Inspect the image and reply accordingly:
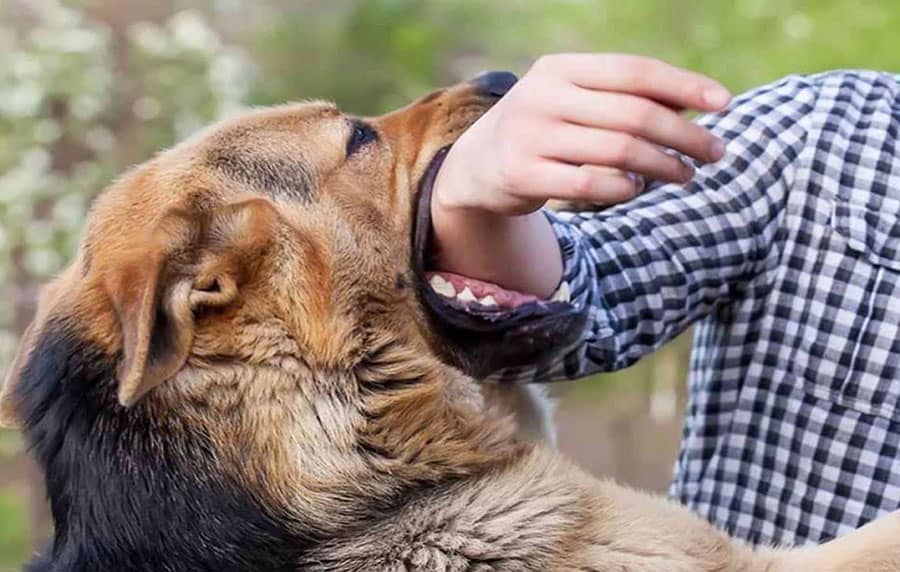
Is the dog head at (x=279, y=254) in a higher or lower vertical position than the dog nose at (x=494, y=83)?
lower

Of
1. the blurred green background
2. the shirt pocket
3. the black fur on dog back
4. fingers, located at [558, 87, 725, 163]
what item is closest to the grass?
the blurred green background

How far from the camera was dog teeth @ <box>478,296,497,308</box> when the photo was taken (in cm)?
186

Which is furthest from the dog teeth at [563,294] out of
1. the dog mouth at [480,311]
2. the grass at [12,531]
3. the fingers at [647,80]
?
the grass at [12,531]

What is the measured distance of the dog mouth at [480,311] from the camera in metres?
1.85

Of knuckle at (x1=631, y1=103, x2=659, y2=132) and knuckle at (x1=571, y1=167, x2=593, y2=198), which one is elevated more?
knuckle at (x1=631, y1=103, x2=659, y2=132)

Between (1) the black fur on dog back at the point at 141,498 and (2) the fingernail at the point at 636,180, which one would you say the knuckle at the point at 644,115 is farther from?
(1) the black fur on dog back at the point at 141,498

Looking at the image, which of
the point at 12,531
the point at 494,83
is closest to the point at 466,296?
the point at 494,83

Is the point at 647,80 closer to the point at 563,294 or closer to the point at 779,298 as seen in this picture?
Result: the point at 563,294

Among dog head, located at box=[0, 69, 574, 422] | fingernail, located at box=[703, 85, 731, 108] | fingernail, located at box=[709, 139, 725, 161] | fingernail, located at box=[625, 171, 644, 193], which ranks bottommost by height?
dog head, located at box=[0, 69, 574, 422]

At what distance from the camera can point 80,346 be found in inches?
66.3

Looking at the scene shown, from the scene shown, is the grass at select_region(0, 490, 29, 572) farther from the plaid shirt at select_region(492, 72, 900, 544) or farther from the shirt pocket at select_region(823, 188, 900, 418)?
the shirt pocket at select_region(823, 188, 900, 418)

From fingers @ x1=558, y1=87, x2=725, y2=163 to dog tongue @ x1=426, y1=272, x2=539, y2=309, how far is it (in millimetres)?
457

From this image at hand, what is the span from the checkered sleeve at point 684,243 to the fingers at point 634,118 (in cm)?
51

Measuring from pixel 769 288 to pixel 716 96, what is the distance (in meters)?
0.77
